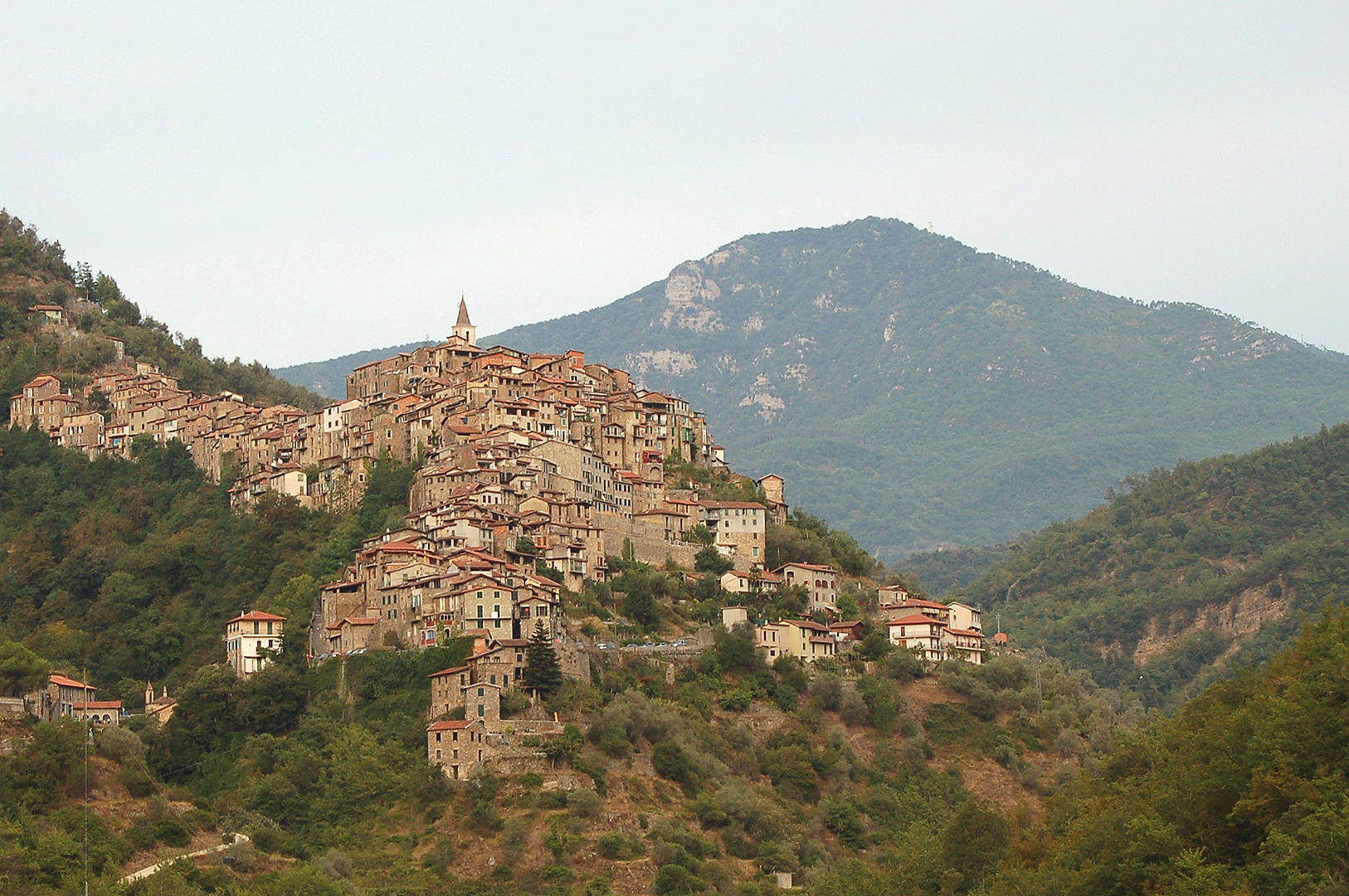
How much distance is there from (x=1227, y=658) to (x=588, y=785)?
2787 inches

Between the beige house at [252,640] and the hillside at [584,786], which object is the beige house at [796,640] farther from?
the beige house at [252,640]

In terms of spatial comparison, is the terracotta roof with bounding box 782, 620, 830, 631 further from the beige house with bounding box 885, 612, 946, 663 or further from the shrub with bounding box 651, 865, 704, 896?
the shrub with bounding box 651, 865, 704, 896

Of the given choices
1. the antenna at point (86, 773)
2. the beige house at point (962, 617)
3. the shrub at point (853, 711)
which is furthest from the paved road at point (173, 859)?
the beige house at point (962, 617)

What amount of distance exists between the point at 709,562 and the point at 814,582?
446cm

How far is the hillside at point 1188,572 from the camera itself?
133 metres

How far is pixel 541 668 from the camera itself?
2753 inches

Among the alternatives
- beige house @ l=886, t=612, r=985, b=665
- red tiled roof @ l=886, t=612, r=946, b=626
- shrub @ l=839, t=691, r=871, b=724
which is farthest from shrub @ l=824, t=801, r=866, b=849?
red tiled roof @ l=886, t=612, r=946, b=626

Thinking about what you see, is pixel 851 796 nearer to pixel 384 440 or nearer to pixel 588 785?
pixel 588 785

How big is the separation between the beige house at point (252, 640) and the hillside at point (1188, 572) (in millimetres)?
62558

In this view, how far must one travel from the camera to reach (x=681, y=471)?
314 feet

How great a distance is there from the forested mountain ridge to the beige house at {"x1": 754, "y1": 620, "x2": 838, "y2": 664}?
32.4m

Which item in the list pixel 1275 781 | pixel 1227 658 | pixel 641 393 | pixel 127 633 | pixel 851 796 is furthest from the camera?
pixel 1227 658

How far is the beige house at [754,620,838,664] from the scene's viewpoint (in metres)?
81.7

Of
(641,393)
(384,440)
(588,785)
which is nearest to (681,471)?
(641,393)
